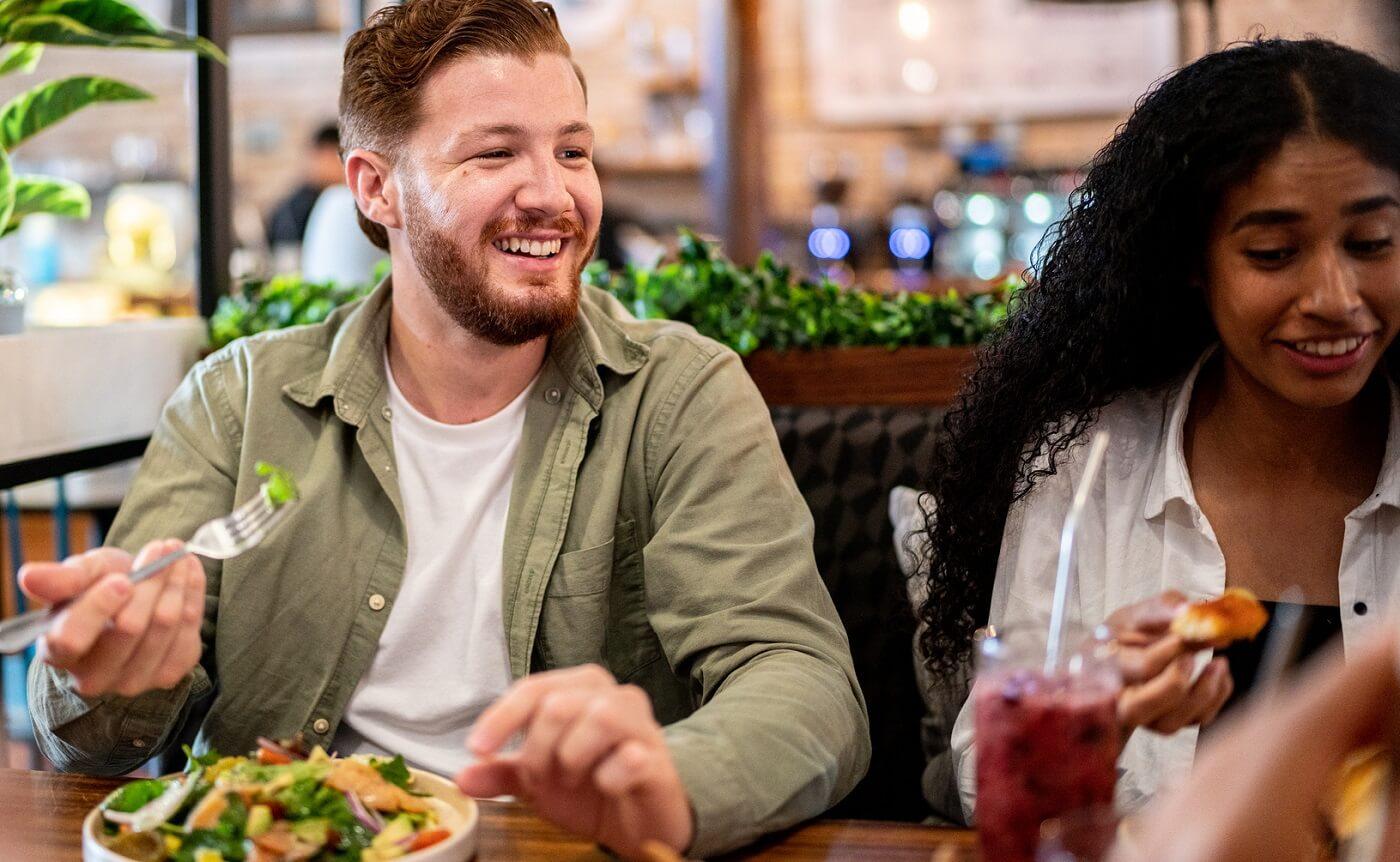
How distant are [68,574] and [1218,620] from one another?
89cm

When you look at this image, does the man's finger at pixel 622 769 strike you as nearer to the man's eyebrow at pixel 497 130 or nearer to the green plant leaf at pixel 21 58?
the man's eyebrow at pixel 497 130

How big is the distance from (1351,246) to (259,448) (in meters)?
1.23

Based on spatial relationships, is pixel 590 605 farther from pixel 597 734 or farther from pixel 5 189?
pixel 5 189

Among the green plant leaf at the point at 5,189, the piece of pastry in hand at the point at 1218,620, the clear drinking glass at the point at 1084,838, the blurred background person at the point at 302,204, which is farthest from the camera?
the blurred background person at the point at 302,204

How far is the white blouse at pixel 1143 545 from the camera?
1.50 meters

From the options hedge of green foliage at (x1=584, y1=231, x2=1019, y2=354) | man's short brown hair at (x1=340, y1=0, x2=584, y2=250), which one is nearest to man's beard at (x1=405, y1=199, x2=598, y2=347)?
man's short brown hair at (x1=340, y1=0, x2=584, y2=250)

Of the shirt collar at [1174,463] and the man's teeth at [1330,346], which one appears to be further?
the shirt collar at [1174,463]

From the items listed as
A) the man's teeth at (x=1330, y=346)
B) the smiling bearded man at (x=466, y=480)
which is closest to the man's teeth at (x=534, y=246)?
the smiling bearded man at (x=466, y=480)

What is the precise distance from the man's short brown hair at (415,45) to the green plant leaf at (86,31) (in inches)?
13.1

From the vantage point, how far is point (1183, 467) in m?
1.58

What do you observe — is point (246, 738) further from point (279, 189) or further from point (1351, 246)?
point (279, 189)

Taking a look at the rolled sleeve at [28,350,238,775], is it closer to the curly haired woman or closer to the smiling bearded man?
the smiling bearded man

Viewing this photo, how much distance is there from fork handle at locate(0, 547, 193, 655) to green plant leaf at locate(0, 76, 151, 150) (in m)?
1.05

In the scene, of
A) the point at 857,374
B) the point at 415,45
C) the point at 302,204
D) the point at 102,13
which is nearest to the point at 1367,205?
the point at 857,374
